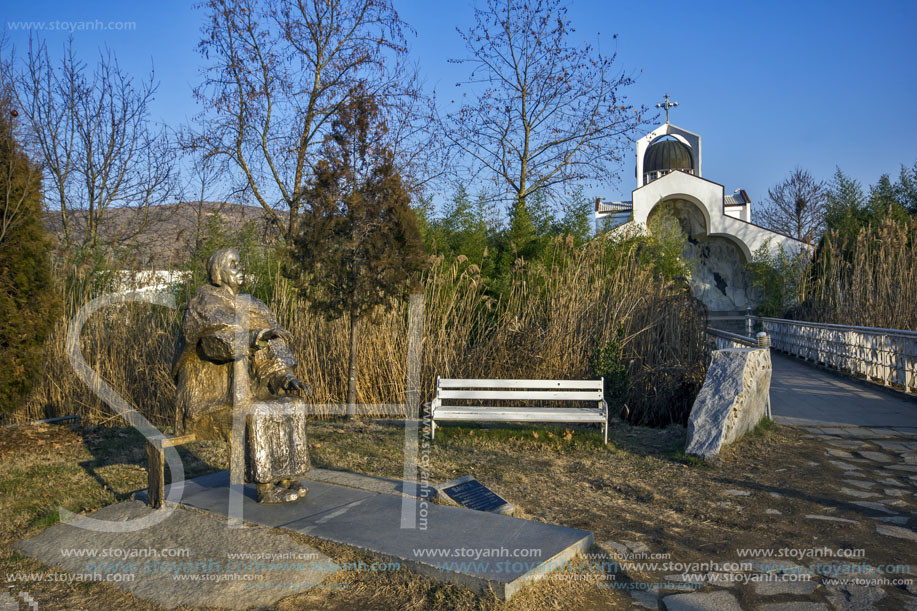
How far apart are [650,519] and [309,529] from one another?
2.16 m

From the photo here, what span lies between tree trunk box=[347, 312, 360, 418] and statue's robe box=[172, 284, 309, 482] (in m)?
3.22

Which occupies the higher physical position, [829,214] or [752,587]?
[829,214]

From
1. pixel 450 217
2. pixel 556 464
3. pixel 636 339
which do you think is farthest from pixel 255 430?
pixel 450 217

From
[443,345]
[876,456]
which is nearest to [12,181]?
[443,345]

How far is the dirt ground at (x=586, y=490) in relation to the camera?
304cm

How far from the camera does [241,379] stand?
12.1 ft

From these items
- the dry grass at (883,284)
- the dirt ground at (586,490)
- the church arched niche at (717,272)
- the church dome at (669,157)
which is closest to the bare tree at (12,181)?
the dirt ground at (586,490)

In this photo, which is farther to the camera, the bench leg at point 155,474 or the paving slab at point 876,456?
the paving slab at point 876,456

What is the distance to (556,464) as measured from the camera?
5625 millimetres

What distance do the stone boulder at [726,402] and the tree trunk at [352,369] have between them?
3.53 m

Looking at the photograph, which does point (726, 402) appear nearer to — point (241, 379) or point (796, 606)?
point (796, 606)

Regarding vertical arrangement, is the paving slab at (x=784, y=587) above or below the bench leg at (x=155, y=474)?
below

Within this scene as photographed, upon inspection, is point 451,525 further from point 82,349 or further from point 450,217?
point 450,217

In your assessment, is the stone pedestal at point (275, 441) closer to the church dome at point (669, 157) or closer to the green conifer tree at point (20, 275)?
the green conifer tree at point (20, 275)
